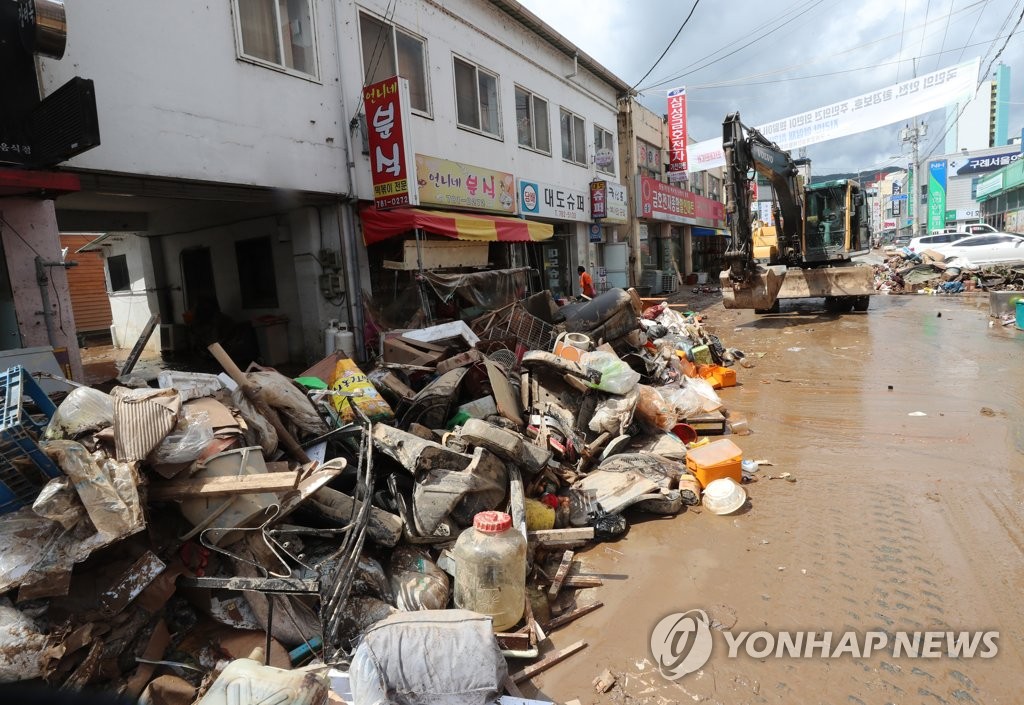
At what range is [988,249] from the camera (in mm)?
20016

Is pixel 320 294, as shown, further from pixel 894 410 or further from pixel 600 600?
pixel 894 410

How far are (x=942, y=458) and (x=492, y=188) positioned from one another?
371 inches

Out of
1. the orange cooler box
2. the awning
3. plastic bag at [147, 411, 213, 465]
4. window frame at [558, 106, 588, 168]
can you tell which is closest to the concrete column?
plastic bag at [147, 411, 213, 465]

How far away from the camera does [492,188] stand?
39.4 feet

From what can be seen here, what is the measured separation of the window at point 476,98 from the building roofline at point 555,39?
5.26 feet

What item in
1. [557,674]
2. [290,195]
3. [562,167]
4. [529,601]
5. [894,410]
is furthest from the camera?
[562,167]

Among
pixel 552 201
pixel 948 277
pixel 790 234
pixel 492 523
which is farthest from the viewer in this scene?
pixel 948 277

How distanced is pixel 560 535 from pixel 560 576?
1.11ft

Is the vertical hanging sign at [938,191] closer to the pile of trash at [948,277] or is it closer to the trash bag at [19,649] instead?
the pile of trash at [948,277]

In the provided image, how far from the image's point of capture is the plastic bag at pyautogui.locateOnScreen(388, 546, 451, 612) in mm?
3146

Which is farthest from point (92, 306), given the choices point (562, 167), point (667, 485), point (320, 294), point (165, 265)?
point (667, 485)

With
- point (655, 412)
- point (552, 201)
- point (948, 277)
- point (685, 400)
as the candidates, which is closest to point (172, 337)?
point (552, 201)

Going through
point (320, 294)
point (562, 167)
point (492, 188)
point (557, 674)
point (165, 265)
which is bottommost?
point (557, 674)

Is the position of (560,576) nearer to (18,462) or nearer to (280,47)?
(18,462)
